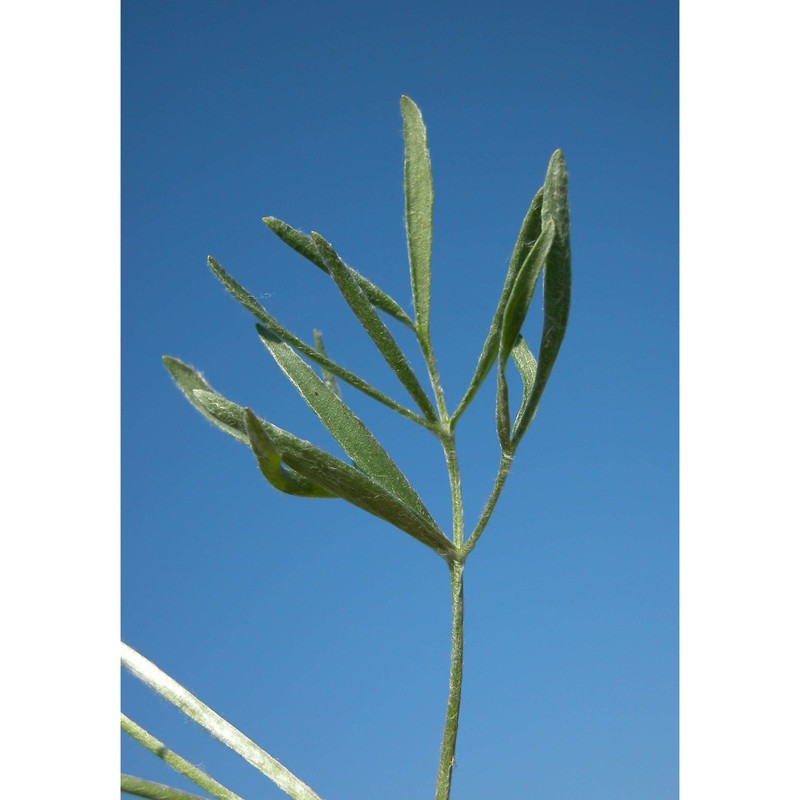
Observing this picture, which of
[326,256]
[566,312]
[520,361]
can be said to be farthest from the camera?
[520,361]

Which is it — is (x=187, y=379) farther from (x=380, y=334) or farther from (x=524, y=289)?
(x=524, y=289)

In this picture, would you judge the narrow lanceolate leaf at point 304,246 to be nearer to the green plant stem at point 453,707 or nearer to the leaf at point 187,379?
the leaf at point 187,379

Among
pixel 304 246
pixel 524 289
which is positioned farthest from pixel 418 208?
pixel 524 289

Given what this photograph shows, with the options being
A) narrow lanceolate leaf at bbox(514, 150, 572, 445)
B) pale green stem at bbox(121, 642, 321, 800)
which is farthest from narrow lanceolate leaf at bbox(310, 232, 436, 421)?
pale green stem at bbox(121, 642, 321, 800)
